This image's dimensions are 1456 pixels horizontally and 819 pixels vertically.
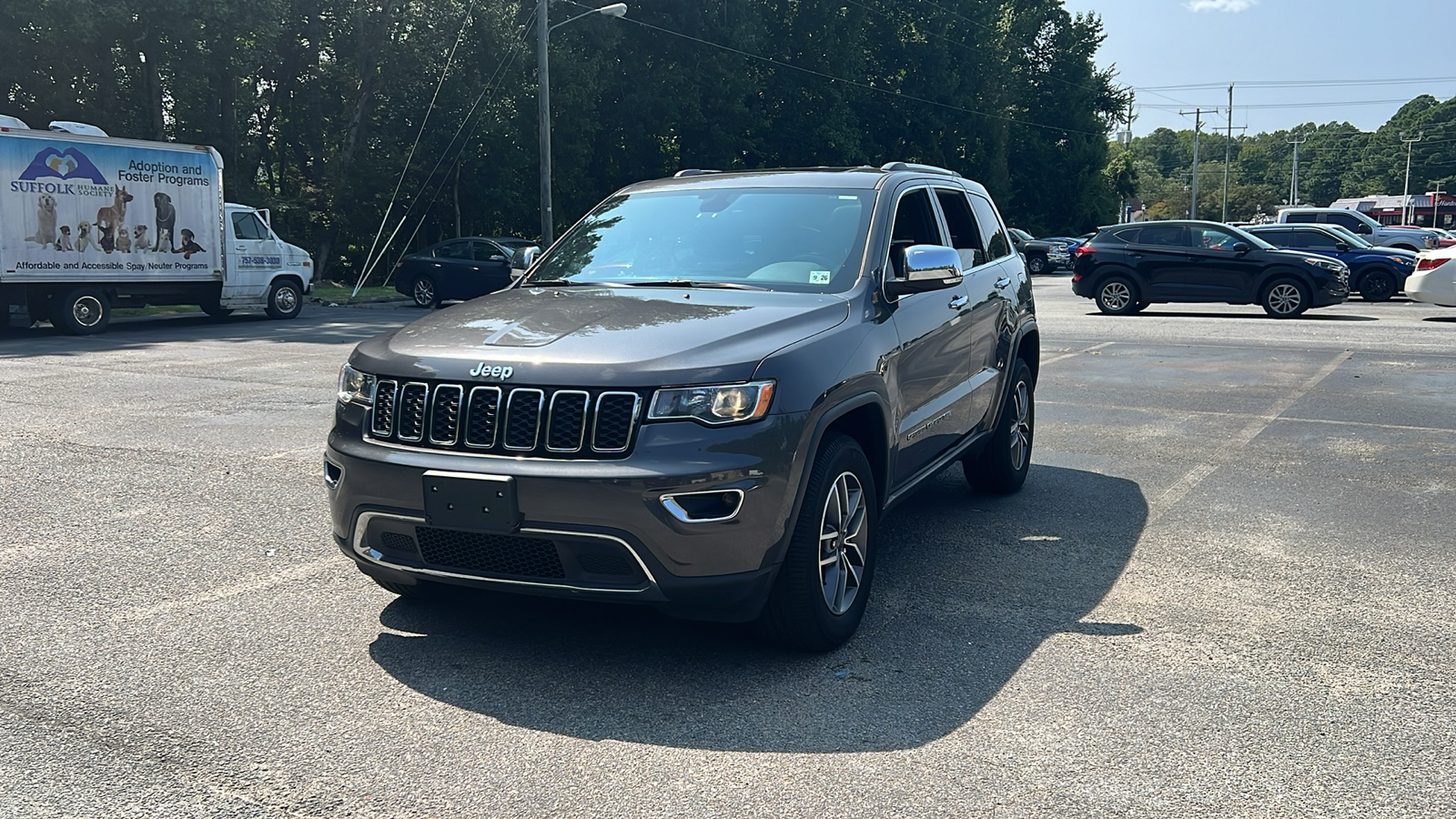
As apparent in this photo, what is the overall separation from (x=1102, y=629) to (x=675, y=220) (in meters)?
2.55

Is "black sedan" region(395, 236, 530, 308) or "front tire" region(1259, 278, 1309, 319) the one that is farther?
"black sedan" region(395, 236, 530, 308)

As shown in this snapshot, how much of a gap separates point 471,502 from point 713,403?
0.84 metres

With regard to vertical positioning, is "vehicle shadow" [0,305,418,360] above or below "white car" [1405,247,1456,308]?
below

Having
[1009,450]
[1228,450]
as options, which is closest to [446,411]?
[1009,450]

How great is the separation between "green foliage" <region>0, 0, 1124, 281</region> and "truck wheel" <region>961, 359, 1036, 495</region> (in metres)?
24.5

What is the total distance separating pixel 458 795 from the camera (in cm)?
335

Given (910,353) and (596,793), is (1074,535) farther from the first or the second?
(596,793)

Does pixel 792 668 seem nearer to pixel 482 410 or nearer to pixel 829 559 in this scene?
pixel 829 559

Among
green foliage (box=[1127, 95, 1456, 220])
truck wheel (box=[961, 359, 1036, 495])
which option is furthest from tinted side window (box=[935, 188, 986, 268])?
green foliage (box=[1127, 95, 1456, 220])

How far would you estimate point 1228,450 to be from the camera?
339 inches

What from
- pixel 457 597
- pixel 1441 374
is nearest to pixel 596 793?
pixel 457 597

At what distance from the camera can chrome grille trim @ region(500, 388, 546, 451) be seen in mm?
4039

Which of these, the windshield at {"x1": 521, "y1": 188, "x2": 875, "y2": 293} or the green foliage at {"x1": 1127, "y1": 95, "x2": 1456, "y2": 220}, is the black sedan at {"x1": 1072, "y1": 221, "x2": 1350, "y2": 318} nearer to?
the windshield at {"x1": 521, "y1": 188, "x2": 875, "y2": 293}

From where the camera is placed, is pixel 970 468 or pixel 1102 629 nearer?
pixel 1102 629
